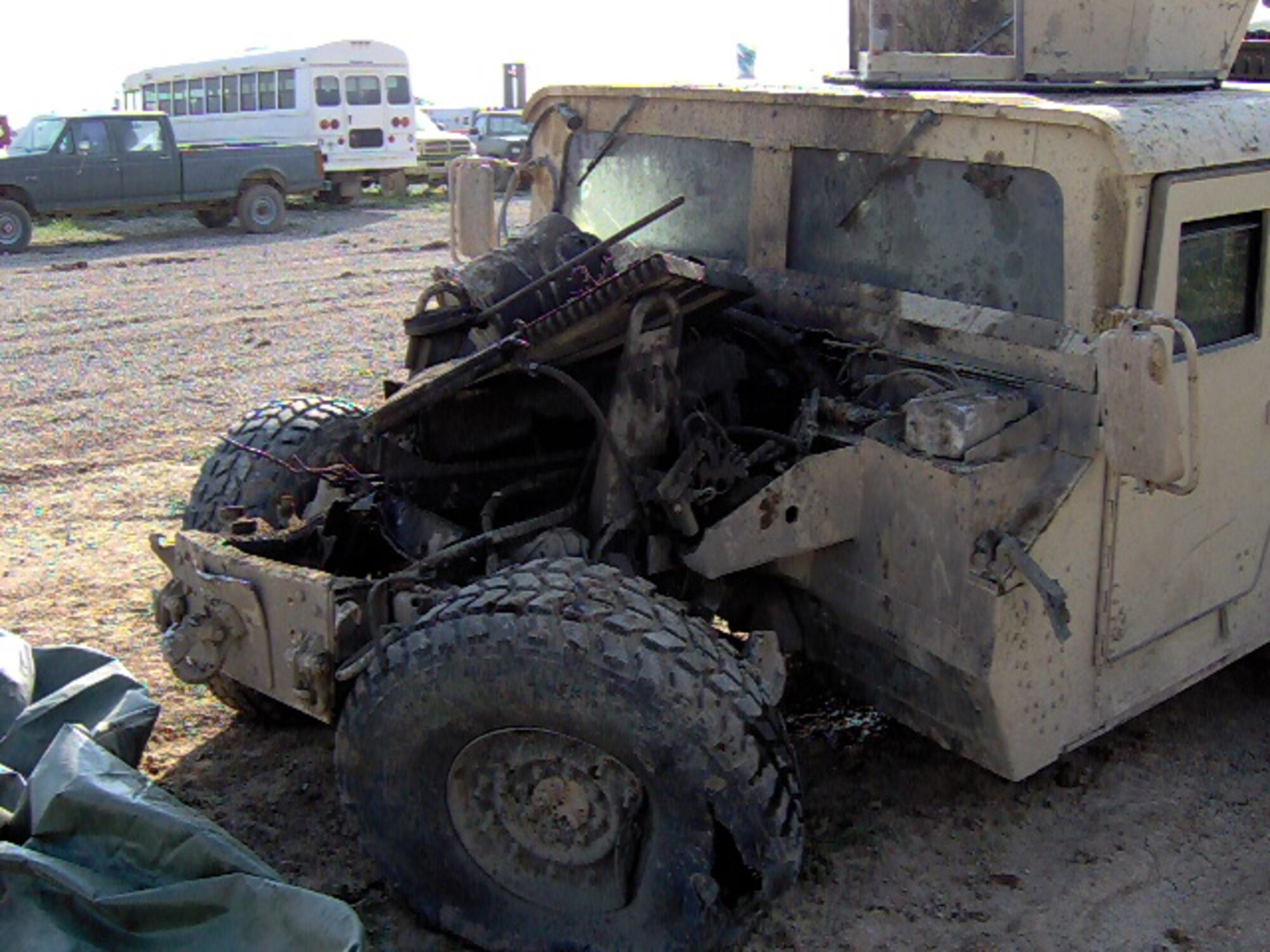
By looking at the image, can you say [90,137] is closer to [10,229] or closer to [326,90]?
[10,229]

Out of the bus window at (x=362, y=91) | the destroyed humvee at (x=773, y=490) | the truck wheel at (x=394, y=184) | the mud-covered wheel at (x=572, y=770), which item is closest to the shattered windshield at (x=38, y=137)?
the bus window at (x=362, y=91)

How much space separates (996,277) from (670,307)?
81 cm

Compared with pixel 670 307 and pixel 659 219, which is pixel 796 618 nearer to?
pixel 670 307

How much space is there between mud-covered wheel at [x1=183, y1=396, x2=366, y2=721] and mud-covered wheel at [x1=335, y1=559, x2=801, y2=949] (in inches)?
46.2

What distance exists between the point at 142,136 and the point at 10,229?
2113 millimetres

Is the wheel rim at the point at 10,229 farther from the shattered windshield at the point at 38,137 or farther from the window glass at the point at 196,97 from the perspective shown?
the window glass at the point at 196,97

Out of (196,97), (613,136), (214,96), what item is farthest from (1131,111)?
(196,97)

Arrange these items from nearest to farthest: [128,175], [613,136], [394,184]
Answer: [613,136] → [128,175] → [394,184]

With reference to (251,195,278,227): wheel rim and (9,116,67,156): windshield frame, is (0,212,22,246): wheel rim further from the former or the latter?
(251,195,278,227): wheel rim

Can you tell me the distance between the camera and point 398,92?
22.0m

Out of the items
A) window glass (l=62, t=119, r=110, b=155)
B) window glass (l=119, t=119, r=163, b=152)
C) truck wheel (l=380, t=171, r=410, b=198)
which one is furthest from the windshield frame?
truck wheel (l=380, t=171, r=410, b=198)

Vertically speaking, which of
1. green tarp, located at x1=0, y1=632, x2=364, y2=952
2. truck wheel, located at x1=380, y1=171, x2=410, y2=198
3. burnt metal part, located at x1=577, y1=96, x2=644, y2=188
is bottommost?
green tarp, located at x1=0, y1=632, x2=364, y2=952

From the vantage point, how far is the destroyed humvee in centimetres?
319

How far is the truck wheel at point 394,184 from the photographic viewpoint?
22.4 metres
